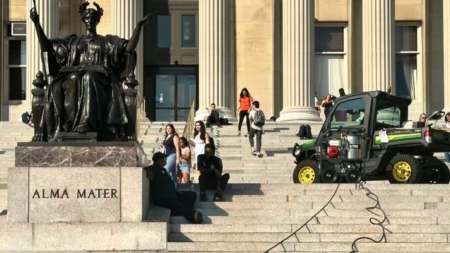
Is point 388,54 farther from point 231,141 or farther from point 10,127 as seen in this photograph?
point 10,127

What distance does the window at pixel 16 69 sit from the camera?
147 ft

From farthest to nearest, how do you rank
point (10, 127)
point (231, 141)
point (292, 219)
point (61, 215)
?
point (10, 127), point (231, 141), point (292, 219), point (61, 215)

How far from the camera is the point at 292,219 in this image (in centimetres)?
1880

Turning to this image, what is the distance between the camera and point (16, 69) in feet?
148

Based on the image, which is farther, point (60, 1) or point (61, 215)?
point (60, 1)

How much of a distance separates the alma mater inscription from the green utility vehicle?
653 cm

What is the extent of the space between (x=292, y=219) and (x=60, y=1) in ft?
90.8

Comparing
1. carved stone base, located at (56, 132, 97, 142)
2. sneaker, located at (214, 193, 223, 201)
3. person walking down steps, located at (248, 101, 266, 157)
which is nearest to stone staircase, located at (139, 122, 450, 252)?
sneaker, located at (214, 193, 223, 201)

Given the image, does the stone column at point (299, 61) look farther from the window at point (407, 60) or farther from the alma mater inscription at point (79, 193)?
the alma mater inscription at point (79, 193)

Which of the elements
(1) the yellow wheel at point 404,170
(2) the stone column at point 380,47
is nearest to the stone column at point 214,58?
(2) the stone column at point 380,47

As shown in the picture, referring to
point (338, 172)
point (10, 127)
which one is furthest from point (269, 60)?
point (338, 172)

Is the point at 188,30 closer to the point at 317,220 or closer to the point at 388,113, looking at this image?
the point at 388,113

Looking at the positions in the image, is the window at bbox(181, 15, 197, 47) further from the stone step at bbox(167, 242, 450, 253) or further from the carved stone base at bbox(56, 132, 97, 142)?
the stone step at bbox(167, 242, 450, 253)

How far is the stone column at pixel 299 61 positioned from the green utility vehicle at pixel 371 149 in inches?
544
